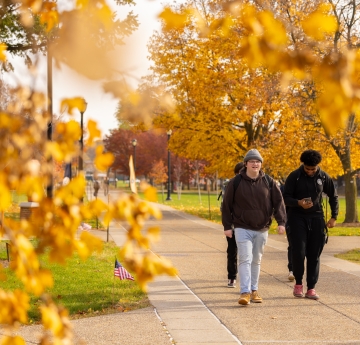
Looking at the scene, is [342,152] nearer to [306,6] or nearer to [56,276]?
[306,6]

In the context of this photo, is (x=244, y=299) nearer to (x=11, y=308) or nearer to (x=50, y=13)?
(x=50, y=13)

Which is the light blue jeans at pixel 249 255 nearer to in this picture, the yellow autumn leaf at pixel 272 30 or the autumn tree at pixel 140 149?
the yellow autumn leaf at pixel 272 30

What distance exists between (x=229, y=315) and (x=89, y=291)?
2428 mm

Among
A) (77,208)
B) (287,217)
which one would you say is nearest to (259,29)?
(77,208)

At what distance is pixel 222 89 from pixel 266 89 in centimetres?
272

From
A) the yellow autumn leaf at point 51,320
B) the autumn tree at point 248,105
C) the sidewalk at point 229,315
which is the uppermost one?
the autumn tree at point 248,105

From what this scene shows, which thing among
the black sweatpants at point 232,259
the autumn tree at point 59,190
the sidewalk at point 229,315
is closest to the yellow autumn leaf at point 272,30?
the autumn tree at point 59,190

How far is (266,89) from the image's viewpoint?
90.7ft

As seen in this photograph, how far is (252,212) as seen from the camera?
30.3 feet

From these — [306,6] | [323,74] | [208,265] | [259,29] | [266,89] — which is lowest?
[208,265]

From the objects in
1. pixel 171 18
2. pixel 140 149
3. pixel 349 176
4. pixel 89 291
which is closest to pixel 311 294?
pixel 89 291

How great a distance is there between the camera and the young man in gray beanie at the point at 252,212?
9219 millimetres

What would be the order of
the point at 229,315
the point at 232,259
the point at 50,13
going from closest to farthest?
the point at 50,13, the point at 229,315, the point at 232,259

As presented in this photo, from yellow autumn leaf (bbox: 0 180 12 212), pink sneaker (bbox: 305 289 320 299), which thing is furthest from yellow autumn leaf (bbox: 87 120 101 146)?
pink sneaker (bbox: 305 289 320 299)
